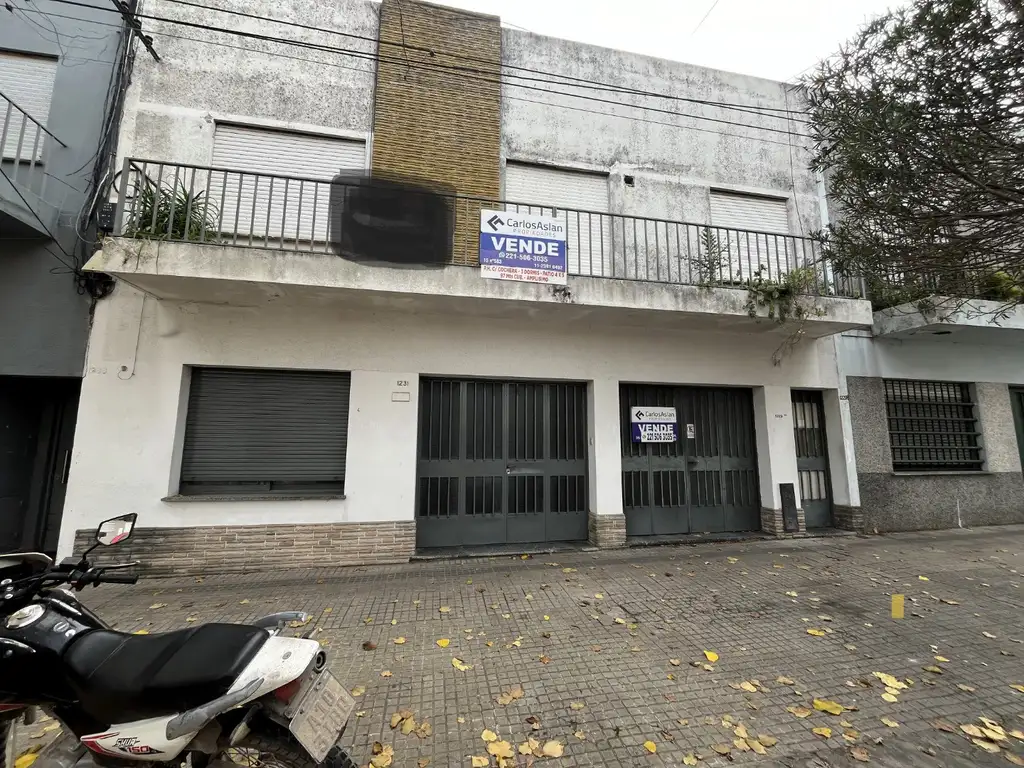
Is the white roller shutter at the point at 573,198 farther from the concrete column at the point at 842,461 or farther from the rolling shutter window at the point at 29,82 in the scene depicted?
the rolling shutter window at the point at 29,82

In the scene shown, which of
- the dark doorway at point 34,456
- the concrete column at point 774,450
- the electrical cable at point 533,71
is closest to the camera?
the dark doorway at point 34,456

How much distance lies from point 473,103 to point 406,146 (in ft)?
4.42

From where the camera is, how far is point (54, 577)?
1.96 meters

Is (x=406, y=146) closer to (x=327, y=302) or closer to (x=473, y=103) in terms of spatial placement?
(x=473, y=103)

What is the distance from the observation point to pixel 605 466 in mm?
6598

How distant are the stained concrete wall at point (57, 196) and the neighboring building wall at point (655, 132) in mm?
5532

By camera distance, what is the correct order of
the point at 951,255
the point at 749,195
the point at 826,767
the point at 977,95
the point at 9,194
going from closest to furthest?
the point at 826,767
the point at 977,95
the point at 951,255
the point at 9,194
the point at 749,195

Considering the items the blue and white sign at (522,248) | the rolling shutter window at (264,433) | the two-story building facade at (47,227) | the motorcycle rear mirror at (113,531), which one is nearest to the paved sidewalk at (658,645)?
the rolling shutter window at (264,433)

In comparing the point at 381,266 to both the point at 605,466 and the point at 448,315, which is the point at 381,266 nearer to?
the point at 448,315

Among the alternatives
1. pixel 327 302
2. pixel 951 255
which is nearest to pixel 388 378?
pixel 327 302

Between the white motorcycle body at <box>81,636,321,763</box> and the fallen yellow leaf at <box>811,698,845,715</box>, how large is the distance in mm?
3100

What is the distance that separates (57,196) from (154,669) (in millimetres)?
6670

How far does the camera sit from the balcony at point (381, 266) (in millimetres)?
5012

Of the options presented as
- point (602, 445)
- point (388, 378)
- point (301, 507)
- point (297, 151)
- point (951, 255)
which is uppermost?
point (297, 151)
